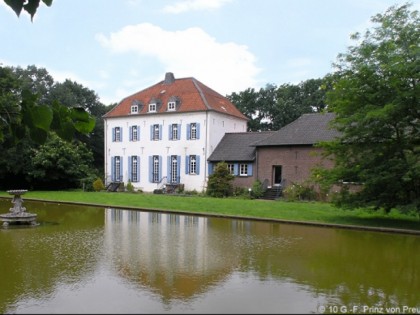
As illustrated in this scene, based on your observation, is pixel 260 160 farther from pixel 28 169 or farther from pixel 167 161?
pixel 28 169

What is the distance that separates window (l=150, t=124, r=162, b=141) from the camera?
116 feet

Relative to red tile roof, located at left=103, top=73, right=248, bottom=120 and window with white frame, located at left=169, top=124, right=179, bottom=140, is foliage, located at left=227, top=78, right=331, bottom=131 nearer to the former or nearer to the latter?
red tile roof, located at left=103, top=73, right=248, bottom=120

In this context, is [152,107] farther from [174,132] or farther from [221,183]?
[221,183]

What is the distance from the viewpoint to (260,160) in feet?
98.4

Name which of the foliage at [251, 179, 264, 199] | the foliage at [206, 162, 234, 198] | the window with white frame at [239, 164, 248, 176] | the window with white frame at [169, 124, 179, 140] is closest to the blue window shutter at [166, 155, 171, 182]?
the window with white frame at [169, 124, 179, 140]

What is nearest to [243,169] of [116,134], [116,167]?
[116,167]

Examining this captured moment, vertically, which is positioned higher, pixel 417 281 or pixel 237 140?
pixel 237 140

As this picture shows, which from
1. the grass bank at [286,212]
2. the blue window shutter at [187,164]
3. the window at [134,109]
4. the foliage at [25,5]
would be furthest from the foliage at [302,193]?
the foliage at [25,5]

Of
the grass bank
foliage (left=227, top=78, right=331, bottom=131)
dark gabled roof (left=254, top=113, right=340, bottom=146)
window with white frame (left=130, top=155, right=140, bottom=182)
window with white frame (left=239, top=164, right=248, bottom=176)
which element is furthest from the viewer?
foliage (left=227, top=78, right=331, bottom=131)

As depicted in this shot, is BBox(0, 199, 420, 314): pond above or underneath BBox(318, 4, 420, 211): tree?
underneath

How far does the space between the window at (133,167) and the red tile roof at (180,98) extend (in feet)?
13.1

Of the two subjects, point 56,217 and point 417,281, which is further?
point 56,217

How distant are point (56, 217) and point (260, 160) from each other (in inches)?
630

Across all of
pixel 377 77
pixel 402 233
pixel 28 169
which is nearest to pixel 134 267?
pixel 402 233
